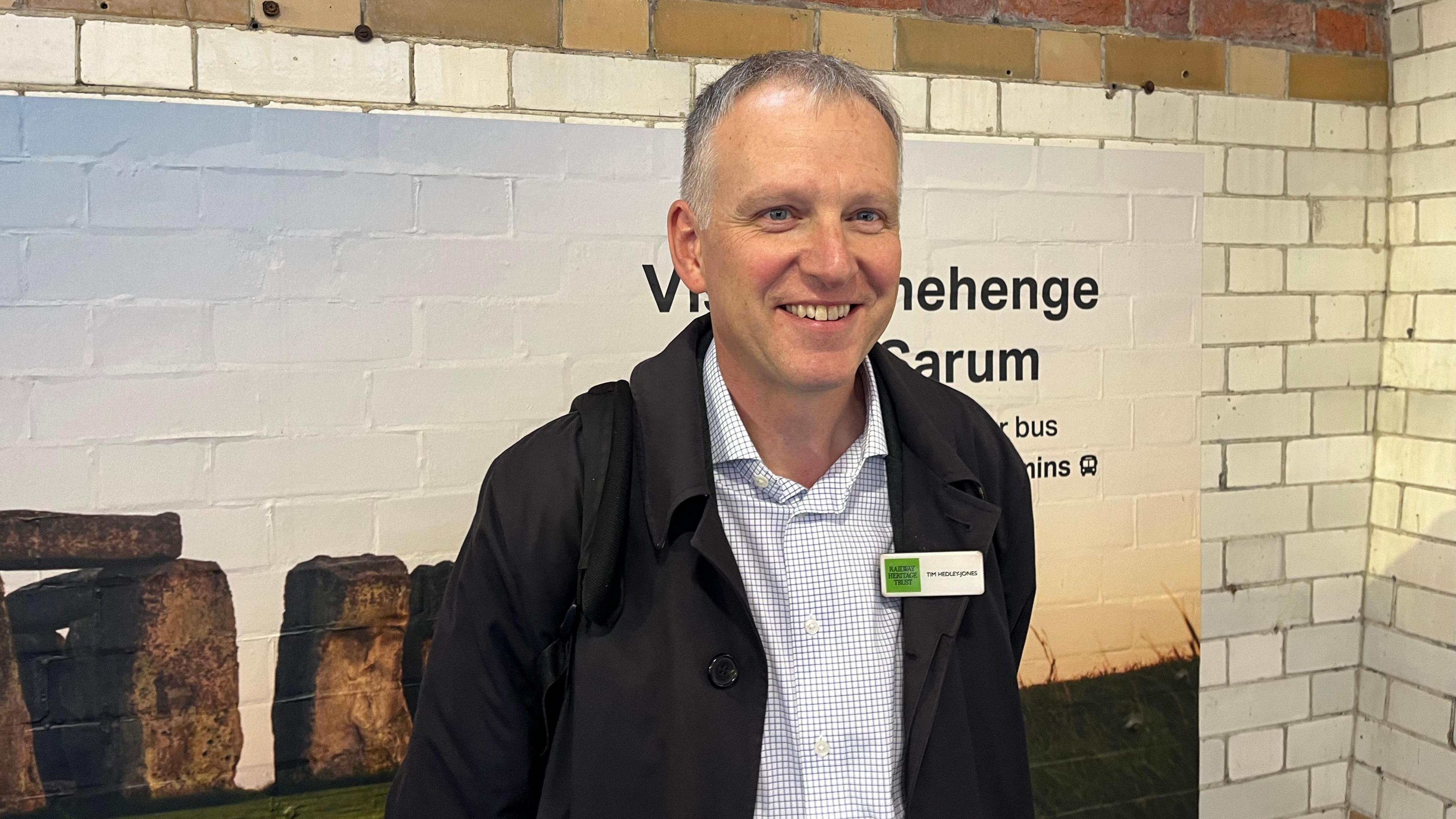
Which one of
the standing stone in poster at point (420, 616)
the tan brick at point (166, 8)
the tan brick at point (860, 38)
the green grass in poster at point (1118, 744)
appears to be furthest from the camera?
the green grass in poster at point (1118, 744)

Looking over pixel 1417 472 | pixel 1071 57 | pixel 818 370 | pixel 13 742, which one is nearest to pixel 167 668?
pixel 13 742

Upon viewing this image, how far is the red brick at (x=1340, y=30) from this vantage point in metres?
2.78

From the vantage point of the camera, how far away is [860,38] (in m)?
2.38

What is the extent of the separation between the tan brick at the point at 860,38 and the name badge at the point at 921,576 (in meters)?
1.33

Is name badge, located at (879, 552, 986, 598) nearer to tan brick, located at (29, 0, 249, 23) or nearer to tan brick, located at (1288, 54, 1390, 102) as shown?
tan brick, located at (29, 0, 249, 23)

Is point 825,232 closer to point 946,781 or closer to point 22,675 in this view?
point 946,781

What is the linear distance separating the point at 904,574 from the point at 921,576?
0.02 m

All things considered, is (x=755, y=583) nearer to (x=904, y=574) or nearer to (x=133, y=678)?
(x=904, y=574)

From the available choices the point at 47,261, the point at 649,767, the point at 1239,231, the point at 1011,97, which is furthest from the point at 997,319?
the point at 47,261

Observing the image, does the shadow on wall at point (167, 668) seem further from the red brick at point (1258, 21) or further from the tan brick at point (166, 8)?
the red brick at point (1258, 21)

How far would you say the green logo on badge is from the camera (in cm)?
138

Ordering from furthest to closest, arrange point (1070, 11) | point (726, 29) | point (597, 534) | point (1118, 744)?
point (1118, 744) < point (1070, 11) < point (726, 29) < point (597, 534)

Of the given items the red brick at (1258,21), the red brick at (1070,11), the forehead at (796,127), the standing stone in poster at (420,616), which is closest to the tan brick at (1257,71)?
the red brick at (1258,21)

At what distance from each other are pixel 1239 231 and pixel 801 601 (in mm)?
1947
